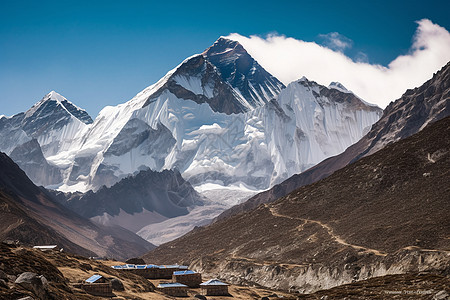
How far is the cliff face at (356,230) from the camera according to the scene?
12156 cm

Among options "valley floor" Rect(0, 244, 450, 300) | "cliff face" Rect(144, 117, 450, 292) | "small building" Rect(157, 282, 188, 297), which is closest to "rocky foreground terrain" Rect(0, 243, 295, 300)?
"valley floor" Rect(0, 244, 450, 300)

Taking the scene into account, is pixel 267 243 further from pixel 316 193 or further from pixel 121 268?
pixel 121 268

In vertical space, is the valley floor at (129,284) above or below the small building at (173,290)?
above

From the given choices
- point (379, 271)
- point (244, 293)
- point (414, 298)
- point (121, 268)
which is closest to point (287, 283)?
point (379, 271)

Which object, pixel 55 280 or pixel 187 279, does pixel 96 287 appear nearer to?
pixel 55 280

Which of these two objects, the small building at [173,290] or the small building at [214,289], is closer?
the small building at [173,290]

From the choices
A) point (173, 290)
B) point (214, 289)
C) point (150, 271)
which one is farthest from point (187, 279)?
point (173, 290)

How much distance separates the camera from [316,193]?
19262cm

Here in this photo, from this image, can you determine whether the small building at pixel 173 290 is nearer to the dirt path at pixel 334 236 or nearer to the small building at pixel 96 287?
the small building at pixel 96 287

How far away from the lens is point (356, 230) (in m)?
149

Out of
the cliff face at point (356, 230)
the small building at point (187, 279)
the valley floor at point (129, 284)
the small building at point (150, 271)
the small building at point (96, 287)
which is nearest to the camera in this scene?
the valley floor at point (129, 284)

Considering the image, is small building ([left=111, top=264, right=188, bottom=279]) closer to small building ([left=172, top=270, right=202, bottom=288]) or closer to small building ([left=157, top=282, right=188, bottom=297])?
small building ([left=172, top=270, right=202, bottom=288])

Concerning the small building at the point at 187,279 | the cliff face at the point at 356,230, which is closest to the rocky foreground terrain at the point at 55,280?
the small building at the point at 187,279

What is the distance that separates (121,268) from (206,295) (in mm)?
16629
